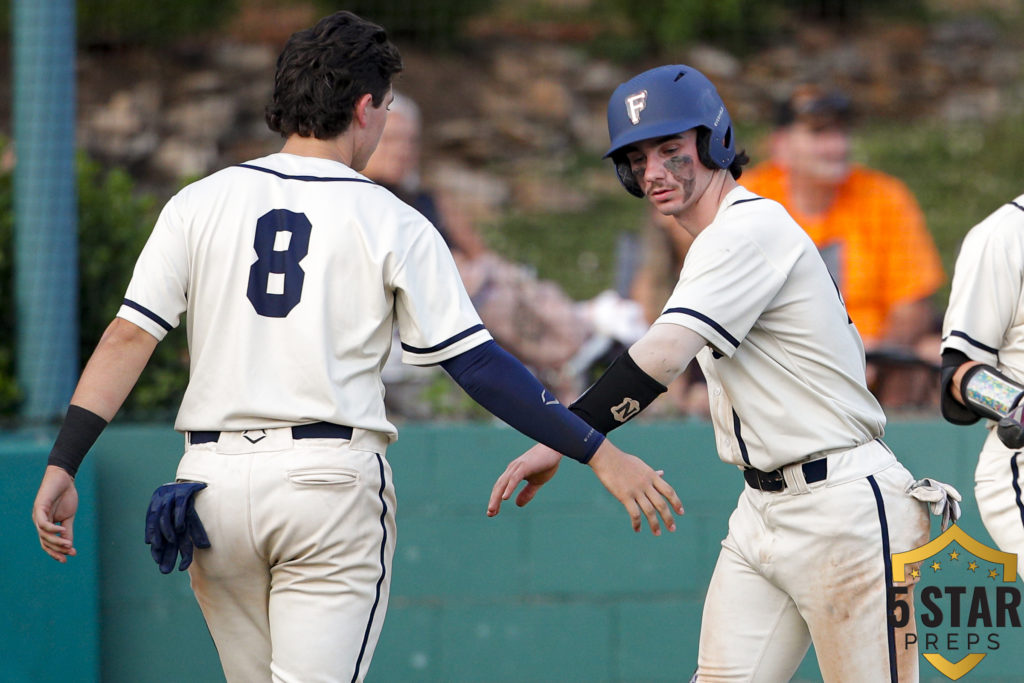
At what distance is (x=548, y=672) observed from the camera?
192 inches

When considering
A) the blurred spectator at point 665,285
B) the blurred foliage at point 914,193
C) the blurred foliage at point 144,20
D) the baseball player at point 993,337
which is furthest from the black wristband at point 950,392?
the blurred foliage at point 144,20

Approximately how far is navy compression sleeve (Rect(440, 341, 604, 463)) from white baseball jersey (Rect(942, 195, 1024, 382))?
4.18ft

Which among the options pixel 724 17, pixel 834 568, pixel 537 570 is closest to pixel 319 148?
pixel 834 568

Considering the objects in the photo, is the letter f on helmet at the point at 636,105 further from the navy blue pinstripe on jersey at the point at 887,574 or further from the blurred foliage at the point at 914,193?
the blurred foliage at the point at 914,193

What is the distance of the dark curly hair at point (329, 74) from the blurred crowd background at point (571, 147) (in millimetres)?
2131

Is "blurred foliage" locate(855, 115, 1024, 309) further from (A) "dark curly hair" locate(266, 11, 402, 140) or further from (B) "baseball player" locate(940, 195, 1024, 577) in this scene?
(A) "dark curly hair" locate(266, 11, 402, 140)

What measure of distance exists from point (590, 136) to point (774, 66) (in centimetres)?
104

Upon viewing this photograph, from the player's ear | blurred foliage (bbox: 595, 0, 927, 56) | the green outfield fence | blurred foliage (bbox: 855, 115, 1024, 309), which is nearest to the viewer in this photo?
the player's ear

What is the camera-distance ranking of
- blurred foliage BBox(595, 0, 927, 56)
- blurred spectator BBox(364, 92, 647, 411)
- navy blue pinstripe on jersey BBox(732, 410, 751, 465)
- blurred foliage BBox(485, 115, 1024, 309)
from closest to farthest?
navy blue pinstripe on jersey BBox(732, 410, 751, 465) < blurred spectator BBox(364, 92, 647, 411) < blurred foliage BBox(485, 115, 1024, 309) < blurred foliage BBox(595, 0, 927, 56)

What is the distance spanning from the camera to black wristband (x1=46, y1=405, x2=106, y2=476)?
2918 mm

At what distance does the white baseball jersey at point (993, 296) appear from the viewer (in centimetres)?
349

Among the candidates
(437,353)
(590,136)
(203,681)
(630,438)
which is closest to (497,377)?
(437,353)

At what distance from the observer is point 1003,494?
3.54 meters

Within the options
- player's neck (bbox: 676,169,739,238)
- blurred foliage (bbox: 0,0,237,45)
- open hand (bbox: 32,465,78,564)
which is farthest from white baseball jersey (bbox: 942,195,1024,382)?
blurred foliage (bbox: 0,0,237,45)
